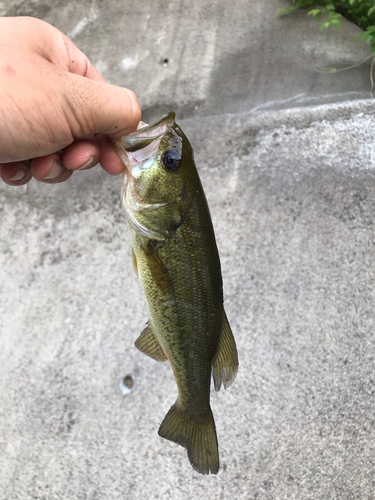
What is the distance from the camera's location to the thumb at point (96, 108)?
1235 millimetres

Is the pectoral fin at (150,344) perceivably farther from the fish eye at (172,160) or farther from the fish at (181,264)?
the fish eye at (172,160)

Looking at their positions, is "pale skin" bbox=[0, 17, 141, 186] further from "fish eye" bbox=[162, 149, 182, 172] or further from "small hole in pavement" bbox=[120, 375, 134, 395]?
"small hole in pavement" bbox=[120, 375, 134, 395]

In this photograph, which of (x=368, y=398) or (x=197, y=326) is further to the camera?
(x=368, y=398)

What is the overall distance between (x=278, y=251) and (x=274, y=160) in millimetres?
693

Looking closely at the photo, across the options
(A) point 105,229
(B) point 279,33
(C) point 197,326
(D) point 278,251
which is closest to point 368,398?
(D) point 278,251

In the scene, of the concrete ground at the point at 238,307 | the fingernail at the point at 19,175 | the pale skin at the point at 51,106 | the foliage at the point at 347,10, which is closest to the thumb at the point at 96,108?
the pale skin at the point at 51,106

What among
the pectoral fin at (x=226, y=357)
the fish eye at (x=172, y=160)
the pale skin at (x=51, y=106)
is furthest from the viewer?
the pectoral fin at (x=226, y=357)

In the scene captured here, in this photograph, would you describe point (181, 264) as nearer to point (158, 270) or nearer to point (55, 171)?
point (158, 270)

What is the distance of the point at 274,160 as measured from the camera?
8.36ft

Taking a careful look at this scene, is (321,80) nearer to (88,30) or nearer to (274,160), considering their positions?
(274,160)

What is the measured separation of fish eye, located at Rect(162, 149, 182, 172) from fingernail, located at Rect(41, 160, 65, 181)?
53 cm

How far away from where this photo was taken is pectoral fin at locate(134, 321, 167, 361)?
5.11 feet

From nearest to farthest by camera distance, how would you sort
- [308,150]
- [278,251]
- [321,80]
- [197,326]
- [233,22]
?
[197,326] → [278,251] → [308,150] → [321,80] → [233,22]

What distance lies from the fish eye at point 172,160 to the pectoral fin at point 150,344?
697 millimetres
